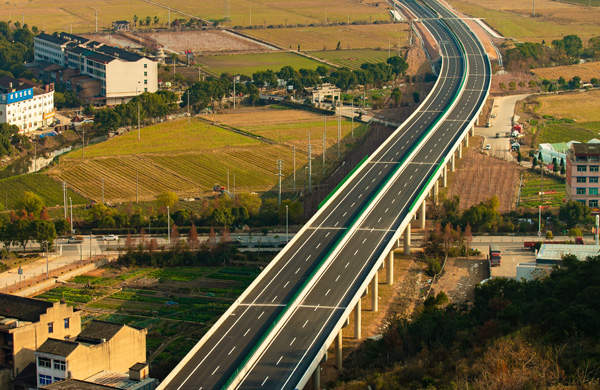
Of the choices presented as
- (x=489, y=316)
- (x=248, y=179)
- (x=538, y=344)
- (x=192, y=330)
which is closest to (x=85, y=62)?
(x=248, y=179)

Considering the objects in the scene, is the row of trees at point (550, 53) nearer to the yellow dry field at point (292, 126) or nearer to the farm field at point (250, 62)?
the farm field at point (250, 62)

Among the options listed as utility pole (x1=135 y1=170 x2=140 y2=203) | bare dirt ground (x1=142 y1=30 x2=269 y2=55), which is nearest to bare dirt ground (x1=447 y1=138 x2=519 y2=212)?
utility pole (x1=135 y1=170 x2=140 y2=203)

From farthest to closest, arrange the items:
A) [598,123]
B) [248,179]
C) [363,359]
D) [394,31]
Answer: [394,31] < [598,123] < [248,179] < [363,359]

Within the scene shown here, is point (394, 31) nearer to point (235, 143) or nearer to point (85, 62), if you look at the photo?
point (85, 62)

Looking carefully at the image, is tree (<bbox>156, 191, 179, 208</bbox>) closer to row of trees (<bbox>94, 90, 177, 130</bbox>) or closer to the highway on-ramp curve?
the highway on-ramp curve

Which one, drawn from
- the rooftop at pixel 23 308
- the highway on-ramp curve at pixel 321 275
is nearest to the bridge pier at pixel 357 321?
the highway on-ramp curve at pixel 321 275

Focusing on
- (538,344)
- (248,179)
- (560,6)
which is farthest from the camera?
(560,6)
